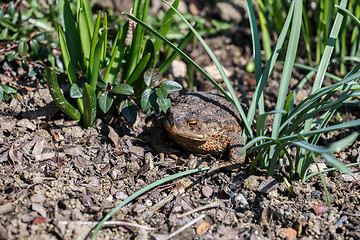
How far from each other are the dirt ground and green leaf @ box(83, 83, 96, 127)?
4.9 inches

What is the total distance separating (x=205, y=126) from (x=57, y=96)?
4.31ft

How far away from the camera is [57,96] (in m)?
3.11

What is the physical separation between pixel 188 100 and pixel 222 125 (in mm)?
399

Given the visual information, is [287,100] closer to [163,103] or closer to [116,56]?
[163,103]

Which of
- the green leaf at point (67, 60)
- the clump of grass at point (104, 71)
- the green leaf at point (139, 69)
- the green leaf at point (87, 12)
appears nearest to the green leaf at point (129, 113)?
the clump of grass at point (104, 71)

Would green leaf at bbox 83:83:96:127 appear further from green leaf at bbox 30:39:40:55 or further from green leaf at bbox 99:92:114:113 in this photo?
green leaf at bbox 30:39:40:55

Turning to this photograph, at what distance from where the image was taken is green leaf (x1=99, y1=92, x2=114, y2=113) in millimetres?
3189

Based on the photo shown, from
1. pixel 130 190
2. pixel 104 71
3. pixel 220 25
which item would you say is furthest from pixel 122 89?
pixel 220 25

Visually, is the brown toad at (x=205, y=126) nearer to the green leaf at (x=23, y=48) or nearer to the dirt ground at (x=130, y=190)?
the dirt ground at (x=130, y=190)

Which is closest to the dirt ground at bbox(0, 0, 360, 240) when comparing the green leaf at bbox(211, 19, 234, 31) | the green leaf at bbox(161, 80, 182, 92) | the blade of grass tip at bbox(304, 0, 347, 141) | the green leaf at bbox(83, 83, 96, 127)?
the green leaf at bbox(83, 83, 96, 127)

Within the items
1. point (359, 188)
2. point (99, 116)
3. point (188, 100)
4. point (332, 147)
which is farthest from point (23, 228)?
point (359, 188)

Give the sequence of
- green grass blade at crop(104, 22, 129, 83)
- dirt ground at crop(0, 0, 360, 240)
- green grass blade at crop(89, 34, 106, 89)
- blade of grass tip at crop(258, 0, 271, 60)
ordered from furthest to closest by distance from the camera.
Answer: blade of grass tip at crop(258, 0, 271, 60), green grass blade at crop(104, 22, 129, 83), green grass blade at crop(89, 34, 106, 89), dirt ground at crop(0, 0, 360, 240)

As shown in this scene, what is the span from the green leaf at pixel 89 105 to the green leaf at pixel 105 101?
7cm

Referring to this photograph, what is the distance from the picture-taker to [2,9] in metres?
3.87
